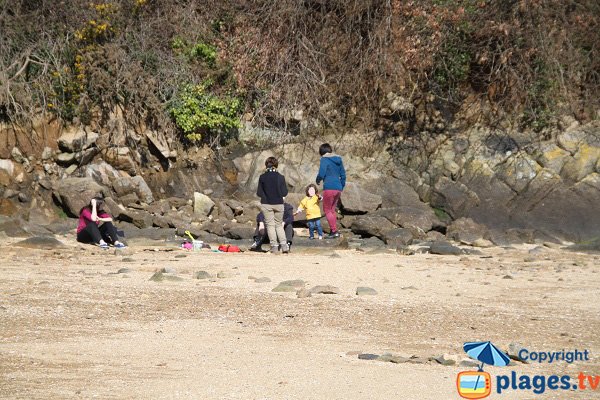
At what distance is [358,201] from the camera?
64.5 ft

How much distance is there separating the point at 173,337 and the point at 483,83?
16.1 meters

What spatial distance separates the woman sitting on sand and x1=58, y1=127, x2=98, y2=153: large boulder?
497cm

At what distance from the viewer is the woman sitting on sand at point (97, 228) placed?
1602cm

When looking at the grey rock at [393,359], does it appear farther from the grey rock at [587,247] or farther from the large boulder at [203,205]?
the large boulder at [203,205]

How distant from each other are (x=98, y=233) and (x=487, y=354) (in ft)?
33.4

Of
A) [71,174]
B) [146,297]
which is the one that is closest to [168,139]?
[71,174]

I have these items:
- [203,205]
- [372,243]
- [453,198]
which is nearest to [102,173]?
[203,205]

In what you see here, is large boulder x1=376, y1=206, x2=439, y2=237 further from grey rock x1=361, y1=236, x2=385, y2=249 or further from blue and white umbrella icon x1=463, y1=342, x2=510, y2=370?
blue and white umbrella icon x1=463, y1=342, x2=510, y2=370

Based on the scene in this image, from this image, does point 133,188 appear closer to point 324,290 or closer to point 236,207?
point 236,207

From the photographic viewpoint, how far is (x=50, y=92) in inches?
829

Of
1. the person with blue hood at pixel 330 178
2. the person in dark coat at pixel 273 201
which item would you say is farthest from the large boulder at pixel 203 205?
the person in dark coat at pixel 273 201

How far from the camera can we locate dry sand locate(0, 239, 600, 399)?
651 cm

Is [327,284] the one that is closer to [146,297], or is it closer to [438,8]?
[146,297]

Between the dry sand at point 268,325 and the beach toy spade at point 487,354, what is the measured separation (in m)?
0.08
